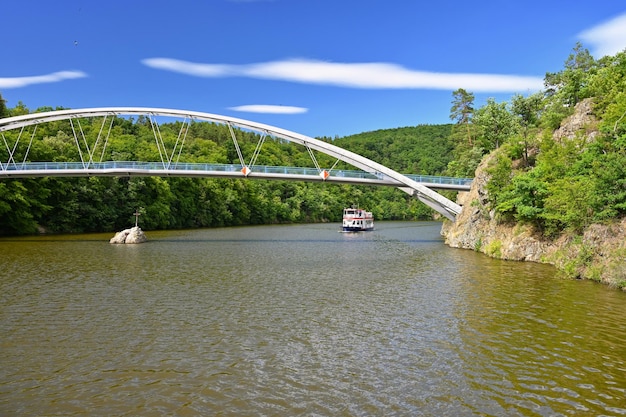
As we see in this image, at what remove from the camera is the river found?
9.04 m

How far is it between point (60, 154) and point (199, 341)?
5336 cm

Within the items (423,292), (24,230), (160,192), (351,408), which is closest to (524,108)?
(423,292)

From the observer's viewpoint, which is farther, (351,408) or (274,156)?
(274,156)

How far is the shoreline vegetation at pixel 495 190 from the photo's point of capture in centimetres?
2333

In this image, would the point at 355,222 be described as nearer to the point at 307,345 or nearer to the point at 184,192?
the point at 184,192

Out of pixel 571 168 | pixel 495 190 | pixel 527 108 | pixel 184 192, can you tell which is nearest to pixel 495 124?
pixel 527 108

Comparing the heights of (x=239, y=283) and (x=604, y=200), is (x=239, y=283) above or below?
below

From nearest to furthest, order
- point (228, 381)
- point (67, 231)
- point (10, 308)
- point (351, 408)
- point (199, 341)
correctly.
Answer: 1. point (351, 408)
2. point (228, 381)
3. point (199, 341)
4. point (10, 308)
5. point (67, 231)

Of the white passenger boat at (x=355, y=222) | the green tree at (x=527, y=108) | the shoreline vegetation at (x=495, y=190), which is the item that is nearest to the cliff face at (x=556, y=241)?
the shoreline vegetation at (x=495, y=190)

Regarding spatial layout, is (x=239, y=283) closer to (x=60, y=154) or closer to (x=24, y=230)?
(x=24, y=230)

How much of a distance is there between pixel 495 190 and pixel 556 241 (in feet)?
25.6

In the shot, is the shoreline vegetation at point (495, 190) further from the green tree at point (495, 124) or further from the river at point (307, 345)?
the river at point (307, 345)

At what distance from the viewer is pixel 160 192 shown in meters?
66.9

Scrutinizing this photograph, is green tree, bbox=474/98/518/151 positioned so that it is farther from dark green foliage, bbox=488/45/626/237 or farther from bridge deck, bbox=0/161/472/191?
dark green foliage, bbox=488/45/626/237
